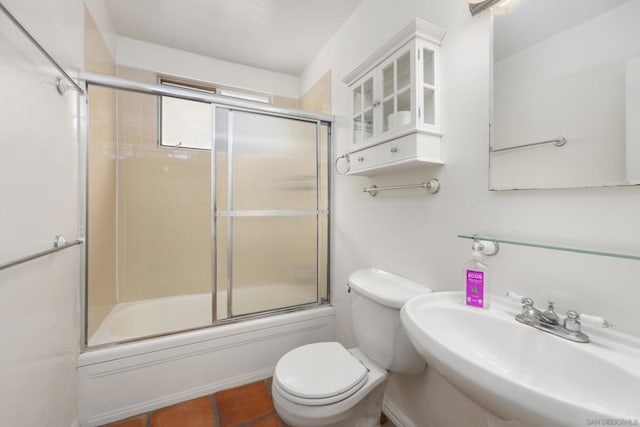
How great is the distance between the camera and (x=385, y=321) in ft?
3.89

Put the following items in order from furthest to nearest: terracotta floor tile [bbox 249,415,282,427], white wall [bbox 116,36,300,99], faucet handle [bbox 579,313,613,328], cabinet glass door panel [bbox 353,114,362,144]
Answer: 1. white wall [bbox 116,36,300,99]
2. cabinet glass door panel [bbox 353,114,362,144]
3. terracotta floor tile [bbox 249,415,282,427]
4. faucet handle [bbox 579,313,613,328]

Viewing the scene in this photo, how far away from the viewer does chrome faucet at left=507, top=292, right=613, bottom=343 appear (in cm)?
68

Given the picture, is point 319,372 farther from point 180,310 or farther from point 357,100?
point 180,310

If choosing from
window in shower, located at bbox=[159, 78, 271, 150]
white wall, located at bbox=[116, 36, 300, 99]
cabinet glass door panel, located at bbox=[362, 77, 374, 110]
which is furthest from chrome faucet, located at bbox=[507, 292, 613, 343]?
white wall, located at bbox=[116, 36, 300, 99]

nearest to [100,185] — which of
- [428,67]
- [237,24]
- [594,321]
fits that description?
[237,24]

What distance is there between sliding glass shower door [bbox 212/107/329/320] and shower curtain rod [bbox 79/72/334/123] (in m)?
0.04

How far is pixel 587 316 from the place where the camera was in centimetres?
69

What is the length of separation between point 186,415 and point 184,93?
187 centimetres

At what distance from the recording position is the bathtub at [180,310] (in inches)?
68.1

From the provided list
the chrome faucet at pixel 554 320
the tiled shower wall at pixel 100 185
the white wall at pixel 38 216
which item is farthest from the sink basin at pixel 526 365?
the tiled shower wall at pixel 100 185

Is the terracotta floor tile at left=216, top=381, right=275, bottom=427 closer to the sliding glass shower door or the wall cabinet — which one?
the sliding glass shower door

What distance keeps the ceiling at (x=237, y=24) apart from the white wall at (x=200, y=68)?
0.21 ft

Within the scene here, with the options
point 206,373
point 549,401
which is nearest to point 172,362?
point 206,373

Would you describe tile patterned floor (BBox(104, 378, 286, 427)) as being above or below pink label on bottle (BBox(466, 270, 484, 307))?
below
